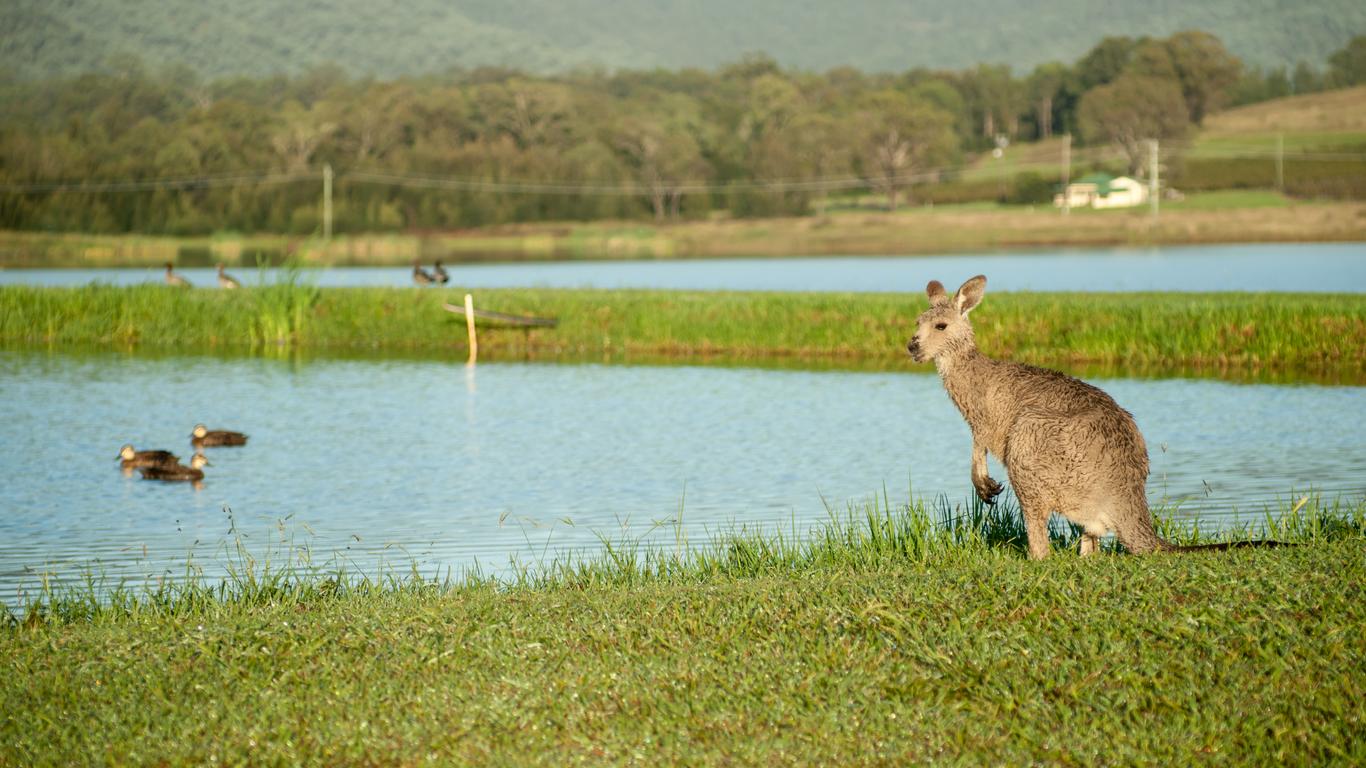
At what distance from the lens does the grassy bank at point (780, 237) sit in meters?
107

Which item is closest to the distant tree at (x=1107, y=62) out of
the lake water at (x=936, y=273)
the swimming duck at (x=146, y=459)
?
the lake water at (x=936, y=273)

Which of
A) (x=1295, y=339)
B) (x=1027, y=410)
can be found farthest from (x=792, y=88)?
(x=1027, y=410)

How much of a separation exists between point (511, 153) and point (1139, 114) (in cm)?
6484

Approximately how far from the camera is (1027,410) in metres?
10.3

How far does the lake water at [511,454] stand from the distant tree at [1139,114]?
135 m

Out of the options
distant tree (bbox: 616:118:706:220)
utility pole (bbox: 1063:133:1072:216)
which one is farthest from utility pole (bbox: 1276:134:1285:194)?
distant tree (bbox: 616:118:706:220)

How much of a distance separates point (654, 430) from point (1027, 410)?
13.8 metres

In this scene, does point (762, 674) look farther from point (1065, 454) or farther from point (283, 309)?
point (283, 309)

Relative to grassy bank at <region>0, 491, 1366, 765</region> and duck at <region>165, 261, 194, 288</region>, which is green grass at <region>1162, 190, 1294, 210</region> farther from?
grassy bank at <region>0, 491, 1366, 765</region>

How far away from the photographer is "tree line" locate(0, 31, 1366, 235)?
448ft

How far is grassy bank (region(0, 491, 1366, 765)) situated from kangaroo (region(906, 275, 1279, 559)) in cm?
32

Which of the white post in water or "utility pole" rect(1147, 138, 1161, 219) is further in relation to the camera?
"utility pole" rect(1147, 138, 1161, 219)

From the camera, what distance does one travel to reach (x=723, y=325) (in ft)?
115

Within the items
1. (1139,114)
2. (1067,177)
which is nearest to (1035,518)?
(1067,177)
